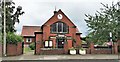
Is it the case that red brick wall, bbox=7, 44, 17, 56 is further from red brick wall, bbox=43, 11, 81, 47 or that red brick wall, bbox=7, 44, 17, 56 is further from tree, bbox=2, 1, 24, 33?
red brick wall, bbox=43, 11, 81, 47

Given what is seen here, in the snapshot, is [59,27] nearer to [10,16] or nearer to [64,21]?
[64,21]

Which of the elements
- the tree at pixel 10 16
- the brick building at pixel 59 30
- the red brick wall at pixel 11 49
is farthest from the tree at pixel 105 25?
the brick building at pixel 59 30

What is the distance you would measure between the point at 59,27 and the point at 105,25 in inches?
1461

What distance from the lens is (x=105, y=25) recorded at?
1423 cm

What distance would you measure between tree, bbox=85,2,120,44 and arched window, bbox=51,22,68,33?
35.6 metres

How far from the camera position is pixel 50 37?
5103 cm

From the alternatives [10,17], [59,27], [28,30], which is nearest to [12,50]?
[10,17]

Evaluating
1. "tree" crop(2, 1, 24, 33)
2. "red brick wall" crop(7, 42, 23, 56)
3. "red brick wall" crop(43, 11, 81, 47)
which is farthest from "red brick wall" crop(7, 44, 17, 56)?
"red brick wall" crop(43, 11, 81, 47)

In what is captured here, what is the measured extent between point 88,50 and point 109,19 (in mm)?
22466

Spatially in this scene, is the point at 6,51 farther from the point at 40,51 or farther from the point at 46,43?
the point at 46,43

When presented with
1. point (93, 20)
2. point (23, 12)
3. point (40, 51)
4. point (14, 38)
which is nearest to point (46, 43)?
point (23, 12)

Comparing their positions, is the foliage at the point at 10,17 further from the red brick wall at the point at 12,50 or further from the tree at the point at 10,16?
the red brick wall at the point at 12,50

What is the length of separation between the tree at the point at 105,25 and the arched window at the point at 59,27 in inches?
1403

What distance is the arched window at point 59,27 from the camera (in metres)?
51.2
